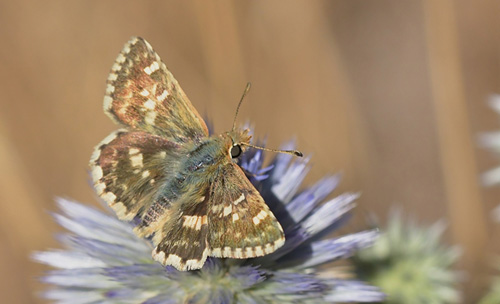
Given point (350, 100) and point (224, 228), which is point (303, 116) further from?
point (224, 228)

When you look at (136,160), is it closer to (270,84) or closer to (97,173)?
(97,173)

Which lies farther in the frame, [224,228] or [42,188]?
[42,188]

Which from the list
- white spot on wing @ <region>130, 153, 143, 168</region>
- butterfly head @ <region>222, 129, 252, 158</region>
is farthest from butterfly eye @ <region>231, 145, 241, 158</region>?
white spot on wing @ <region>130, 153, 143, 168</region>

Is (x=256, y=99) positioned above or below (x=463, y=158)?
above

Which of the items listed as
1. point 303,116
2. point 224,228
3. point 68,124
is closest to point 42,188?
point 68,124

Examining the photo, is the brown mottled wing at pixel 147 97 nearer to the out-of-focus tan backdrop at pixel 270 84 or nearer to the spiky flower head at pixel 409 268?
the spiky flower head at pixel 409 268

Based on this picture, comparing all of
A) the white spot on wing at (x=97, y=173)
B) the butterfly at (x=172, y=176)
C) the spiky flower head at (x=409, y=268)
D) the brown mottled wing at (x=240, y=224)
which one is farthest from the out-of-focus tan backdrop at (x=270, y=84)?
the brown mottled wing at (x=240, y=224)

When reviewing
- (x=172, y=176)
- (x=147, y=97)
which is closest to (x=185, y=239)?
(x=172, y=176)

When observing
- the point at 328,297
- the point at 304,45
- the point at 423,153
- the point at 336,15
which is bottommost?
the point at 328,297

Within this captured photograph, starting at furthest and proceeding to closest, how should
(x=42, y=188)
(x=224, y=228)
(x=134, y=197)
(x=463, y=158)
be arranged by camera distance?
(x=42, y=188) < (x=463, y=158) < (x=134, y=197) < (x=224, y=228)
